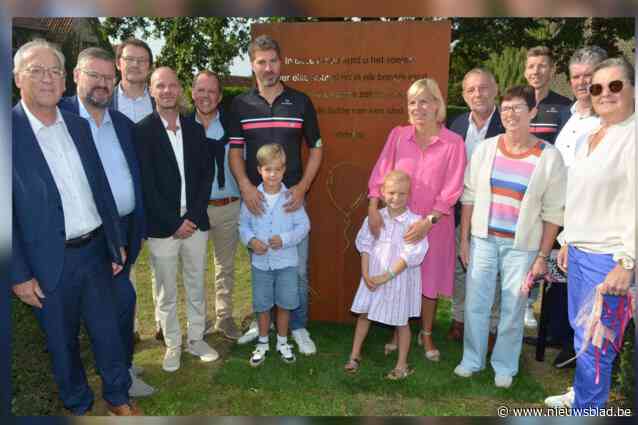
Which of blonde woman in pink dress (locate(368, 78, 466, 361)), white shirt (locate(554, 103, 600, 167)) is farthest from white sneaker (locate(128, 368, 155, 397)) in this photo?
white shirt (locate(554, 103, 600, 167))

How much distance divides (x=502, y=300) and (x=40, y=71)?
3362 millimetres

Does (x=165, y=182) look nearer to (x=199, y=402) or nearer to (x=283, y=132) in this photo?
(x=283, y=132)

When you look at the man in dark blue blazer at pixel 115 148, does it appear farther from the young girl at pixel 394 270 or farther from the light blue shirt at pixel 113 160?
the young girl at pixel 394 270

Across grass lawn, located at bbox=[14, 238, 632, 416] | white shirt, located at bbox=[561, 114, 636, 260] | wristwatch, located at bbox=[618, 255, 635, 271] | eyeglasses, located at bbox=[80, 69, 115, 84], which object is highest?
eyeglasses, located at bbox=[80, 69, 115, 84]

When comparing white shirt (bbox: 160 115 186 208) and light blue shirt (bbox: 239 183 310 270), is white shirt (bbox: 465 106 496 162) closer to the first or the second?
light blue shirt (bbox: 239 183 310 270)

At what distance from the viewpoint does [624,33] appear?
857cm

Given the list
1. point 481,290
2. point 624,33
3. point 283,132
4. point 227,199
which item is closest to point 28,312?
point 227,199

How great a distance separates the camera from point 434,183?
4176 mm

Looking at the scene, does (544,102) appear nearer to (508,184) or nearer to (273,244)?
(508,184)

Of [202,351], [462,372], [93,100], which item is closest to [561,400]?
[462,372]

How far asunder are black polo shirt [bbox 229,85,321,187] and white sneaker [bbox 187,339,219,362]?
1.41 metres

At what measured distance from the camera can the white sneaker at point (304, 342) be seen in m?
4.59

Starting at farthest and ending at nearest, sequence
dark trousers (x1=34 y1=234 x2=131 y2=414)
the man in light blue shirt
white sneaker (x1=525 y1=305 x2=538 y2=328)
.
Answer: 1. white sneaker (x1=525 y1=305 x2=538 y2=328)
2. the man in light blue shirt
3. dark trousers (x1=34 y1=234 x2=131 y2=414)

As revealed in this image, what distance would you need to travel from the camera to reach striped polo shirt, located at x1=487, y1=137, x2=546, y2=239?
3.75 m
